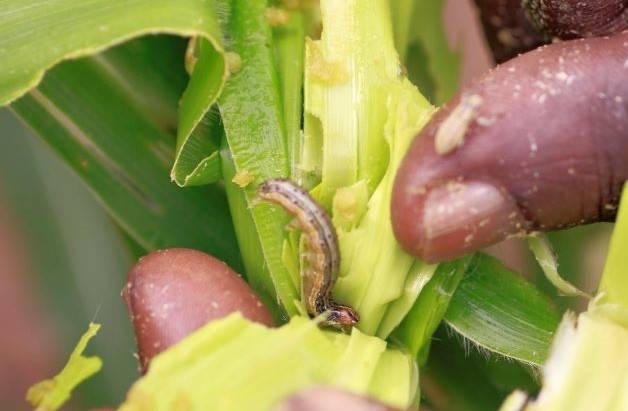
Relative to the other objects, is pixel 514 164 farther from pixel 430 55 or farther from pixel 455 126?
pixel 430 55

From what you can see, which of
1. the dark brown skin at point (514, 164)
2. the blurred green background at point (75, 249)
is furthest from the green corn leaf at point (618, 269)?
the blurred green background at point (75, 249)

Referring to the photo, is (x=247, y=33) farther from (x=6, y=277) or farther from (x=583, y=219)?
(x=6, y=277)

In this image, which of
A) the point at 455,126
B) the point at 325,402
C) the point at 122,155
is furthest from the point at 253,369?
the point at 122,155

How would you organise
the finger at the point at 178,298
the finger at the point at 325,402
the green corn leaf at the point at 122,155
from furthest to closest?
the green corn leaf at the point at 122,155 < the finger at the point at 178,298 < the finger at the point at 325,402

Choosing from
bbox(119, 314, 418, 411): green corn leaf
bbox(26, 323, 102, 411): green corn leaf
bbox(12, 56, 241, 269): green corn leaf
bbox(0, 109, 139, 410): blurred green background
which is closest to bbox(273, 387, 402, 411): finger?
bbox(119, 314, 418, 411): green corn leaf

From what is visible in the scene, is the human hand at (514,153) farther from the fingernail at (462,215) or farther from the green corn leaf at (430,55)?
the green corn leaf at (430,55)
